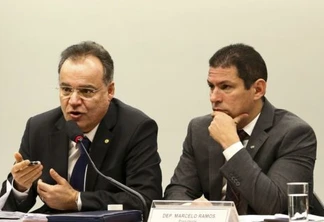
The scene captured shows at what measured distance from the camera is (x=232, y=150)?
366 cm

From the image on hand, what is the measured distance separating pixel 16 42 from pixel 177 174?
202 cm

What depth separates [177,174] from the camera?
13.1 feet

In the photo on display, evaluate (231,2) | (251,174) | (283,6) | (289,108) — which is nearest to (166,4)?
(231,2)

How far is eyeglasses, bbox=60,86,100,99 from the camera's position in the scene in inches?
149

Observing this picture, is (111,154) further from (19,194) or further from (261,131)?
(261,131)

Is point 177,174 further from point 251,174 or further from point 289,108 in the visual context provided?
point 289,108

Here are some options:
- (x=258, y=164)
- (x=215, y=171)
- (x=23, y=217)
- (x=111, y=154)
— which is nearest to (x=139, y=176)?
(x=111, y=154)

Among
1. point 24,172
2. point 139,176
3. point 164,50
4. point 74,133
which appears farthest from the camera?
point 164,50

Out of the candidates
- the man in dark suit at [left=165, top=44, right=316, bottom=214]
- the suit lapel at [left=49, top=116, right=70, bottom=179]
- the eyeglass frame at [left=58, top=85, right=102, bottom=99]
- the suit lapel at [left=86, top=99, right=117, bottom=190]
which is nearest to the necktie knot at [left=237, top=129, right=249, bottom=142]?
the man in dark suit at [left=165, top=44, right=316, bottom=214]

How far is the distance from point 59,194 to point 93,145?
392 millimetres

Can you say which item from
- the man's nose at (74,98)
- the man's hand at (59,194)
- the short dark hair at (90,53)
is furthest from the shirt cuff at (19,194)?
the short dark hair at (90,53)

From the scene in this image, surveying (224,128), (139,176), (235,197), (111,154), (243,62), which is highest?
(243,62)

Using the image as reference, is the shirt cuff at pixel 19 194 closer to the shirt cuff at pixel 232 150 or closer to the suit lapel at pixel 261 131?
the shirt cuff at pixel 232 150

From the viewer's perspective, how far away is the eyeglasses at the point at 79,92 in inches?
149
